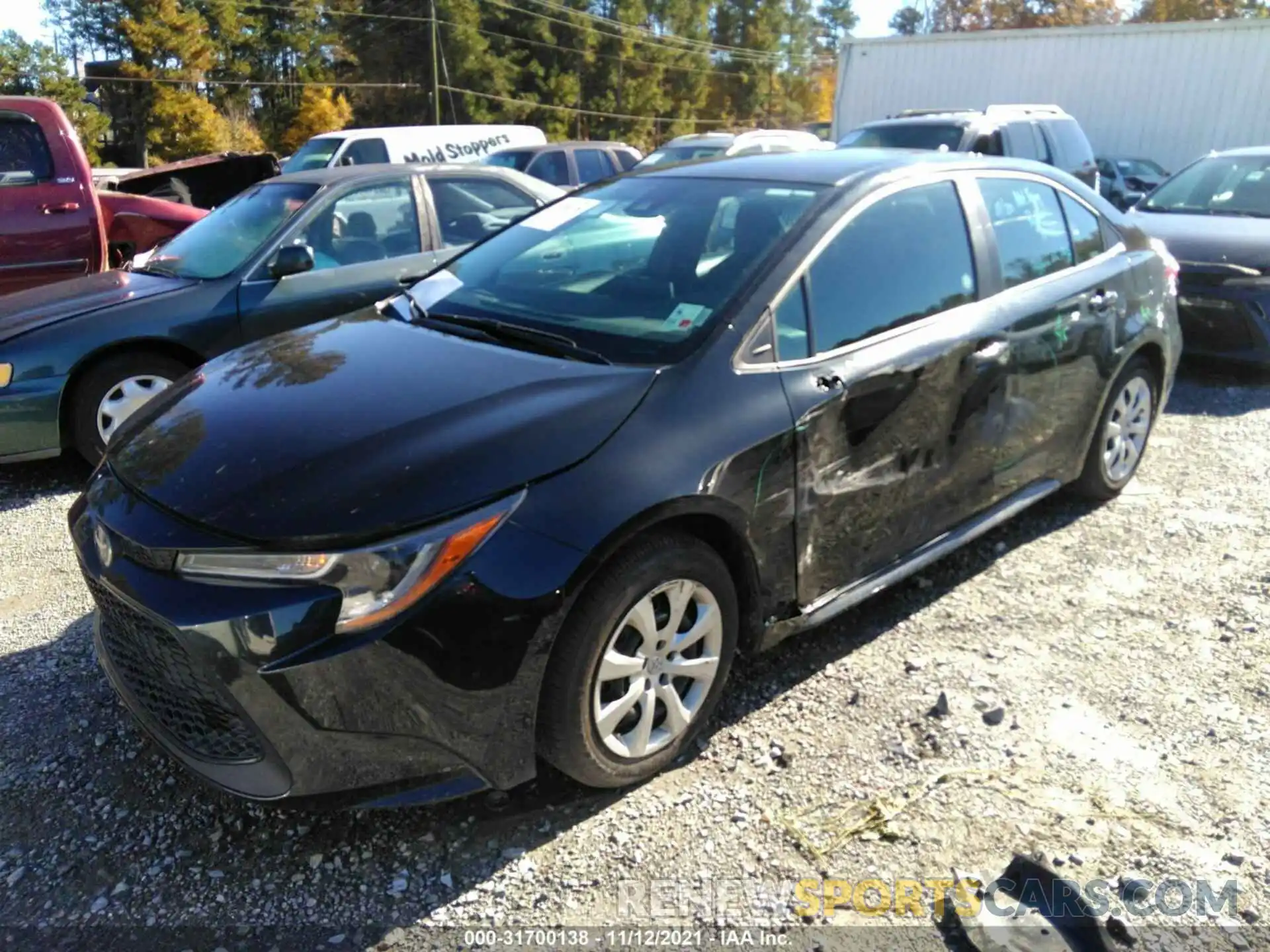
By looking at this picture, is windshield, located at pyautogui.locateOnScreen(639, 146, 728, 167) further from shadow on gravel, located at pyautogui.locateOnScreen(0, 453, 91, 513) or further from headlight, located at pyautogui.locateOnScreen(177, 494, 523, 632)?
headlight, located at pyautogui.locateOnScreen(177, 494, 523, 632)

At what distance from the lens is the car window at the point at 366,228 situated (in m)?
5.71

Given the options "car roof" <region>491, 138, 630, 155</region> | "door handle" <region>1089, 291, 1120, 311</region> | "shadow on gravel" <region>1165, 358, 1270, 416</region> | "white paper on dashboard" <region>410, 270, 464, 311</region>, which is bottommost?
"shadow on gravel" <region>1165, 358, 1270, 416</region>

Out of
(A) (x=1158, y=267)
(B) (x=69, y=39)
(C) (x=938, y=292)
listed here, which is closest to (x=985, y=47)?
(A) (x=1158, y=267)

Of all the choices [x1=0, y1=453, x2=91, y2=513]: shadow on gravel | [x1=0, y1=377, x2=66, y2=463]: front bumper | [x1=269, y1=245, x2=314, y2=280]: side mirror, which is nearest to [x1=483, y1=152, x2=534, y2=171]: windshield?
[x1=269, y1=245, x2=314, y2=280]: side mirror

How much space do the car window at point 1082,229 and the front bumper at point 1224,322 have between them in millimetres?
2712

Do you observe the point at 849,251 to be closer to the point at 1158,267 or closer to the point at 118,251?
the point at 1158,267

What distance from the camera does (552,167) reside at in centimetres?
1377

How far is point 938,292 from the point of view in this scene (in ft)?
11.6

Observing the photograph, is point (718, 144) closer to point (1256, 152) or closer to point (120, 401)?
point (1256, 152)

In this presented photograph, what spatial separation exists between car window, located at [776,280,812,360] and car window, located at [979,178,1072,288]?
1.16 m

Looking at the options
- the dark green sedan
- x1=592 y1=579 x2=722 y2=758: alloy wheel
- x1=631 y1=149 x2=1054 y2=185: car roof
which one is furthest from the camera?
the dark green sedan

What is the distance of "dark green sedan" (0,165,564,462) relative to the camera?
192 inches

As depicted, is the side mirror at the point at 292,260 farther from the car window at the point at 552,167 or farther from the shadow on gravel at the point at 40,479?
the car window at the point at 552,167

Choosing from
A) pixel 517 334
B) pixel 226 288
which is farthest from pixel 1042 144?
pixel 517 334
